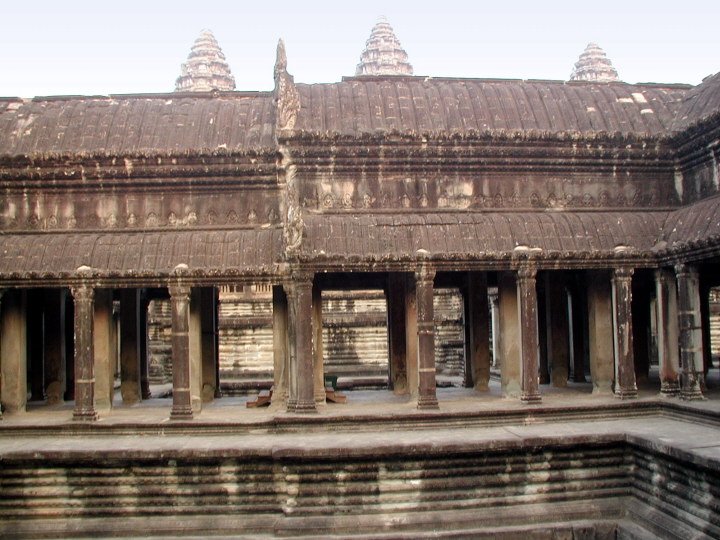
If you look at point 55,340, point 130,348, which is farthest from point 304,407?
point 55,340

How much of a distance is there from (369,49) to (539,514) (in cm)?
4598

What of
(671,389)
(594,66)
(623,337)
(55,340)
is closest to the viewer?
(623,337)

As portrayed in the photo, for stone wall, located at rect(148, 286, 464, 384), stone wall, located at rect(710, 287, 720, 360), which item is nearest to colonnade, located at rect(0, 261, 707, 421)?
stone wall, located at rect(148, 286, 464, 384)

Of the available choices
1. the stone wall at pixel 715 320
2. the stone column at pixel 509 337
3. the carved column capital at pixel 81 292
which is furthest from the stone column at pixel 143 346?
the stone wall at pixel 715 320

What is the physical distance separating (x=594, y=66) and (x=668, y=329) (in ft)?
136

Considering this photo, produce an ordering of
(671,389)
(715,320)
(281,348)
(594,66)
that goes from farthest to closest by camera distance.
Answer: (594,66) → (715,320) → (281,348) → (671,389)

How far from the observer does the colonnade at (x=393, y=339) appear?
12.0 meters

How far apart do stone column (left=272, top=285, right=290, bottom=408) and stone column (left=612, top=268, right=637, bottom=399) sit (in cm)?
577

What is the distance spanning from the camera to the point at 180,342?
1212 centimetres

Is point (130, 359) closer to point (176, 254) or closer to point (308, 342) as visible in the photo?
point (176, 254)

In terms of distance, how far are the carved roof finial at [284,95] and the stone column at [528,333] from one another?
4801mm

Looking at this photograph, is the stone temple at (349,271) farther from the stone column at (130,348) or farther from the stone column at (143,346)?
the stone column at (143,346)

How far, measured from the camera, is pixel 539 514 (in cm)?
973

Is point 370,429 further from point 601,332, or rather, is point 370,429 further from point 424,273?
point 601,332
